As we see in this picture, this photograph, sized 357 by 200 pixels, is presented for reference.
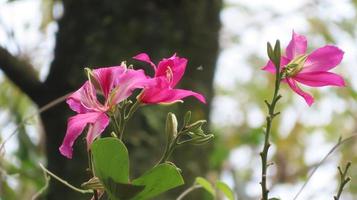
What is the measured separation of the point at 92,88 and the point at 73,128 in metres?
0.04

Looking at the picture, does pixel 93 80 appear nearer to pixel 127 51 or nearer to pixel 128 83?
pixel 128 83

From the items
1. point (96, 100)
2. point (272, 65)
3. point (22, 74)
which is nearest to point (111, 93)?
point (96, 100)

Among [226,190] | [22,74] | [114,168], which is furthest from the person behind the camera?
[22,74]

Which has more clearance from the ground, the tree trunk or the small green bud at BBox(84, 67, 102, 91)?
the small green bud at BBox(84, 67, 102, 91)

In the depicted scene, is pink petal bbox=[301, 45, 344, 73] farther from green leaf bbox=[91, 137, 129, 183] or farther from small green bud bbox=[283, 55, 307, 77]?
green leaf bbox=[91, 137, 129, 183]

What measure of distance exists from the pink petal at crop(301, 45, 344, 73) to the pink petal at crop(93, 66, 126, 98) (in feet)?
0.45

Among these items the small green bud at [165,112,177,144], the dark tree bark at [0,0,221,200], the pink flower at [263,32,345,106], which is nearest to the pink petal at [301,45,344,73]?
the pink flower at [263,32,345,106]

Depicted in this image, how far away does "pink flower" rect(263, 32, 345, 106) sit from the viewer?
446 millimetres

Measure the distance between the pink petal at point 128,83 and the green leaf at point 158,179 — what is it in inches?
2.1

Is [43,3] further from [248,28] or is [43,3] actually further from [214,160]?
[214,160]

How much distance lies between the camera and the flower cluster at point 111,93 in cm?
40

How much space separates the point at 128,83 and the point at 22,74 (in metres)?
0.58

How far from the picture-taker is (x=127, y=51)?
982mm

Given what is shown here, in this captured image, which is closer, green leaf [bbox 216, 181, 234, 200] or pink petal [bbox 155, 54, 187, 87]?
pink petal [bbox 155, 54, 187, 87]
